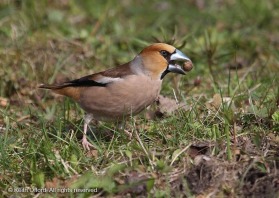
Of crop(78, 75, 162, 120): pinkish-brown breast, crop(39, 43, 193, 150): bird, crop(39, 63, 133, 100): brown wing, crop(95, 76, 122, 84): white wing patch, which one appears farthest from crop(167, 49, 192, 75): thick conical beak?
crop(95, 76, 122, 84): white wing patch

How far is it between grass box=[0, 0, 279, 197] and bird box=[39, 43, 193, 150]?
0.48 feet

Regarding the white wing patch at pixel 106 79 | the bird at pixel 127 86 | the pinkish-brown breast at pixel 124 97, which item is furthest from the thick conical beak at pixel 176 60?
the white wing patch at pixel 106 79

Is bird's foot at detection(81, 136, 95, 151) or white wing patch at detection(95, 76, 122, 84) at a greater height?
white wing patch at detection(95, 76, 122, 84)

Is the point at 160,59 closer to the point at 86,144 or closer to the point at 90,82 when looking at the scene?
the point at 90,82

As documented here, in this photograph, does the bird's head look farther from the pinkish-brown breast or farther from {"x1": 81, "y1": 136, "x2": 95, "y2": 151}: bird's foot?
{"x1": 81, "y1": 136, "x2": 95, "y2": 151}: bird's foot

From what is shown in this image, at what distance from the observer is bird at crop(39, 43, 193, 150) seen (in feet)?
15.6

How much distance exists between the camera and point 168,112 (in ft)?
16.6

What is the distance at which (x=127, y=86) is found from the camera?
4.79 meters

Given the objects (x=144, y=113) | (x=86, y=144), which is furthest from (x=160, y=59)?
(x=86, y=144)

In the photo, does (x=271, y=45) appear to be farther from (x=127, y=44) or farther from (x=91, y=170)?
(x=91, y=170)

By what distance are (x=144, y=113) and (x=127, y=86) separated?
46 centimetres

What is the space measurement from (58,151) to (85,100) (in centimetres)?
70

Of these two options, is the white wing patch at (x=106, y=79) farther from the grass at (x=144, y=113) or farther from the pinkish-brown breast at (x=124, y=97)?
the grass at (x=144, y=113)

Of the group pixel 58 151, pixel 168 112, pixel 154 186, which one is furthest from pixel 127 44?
pixel 154 186
